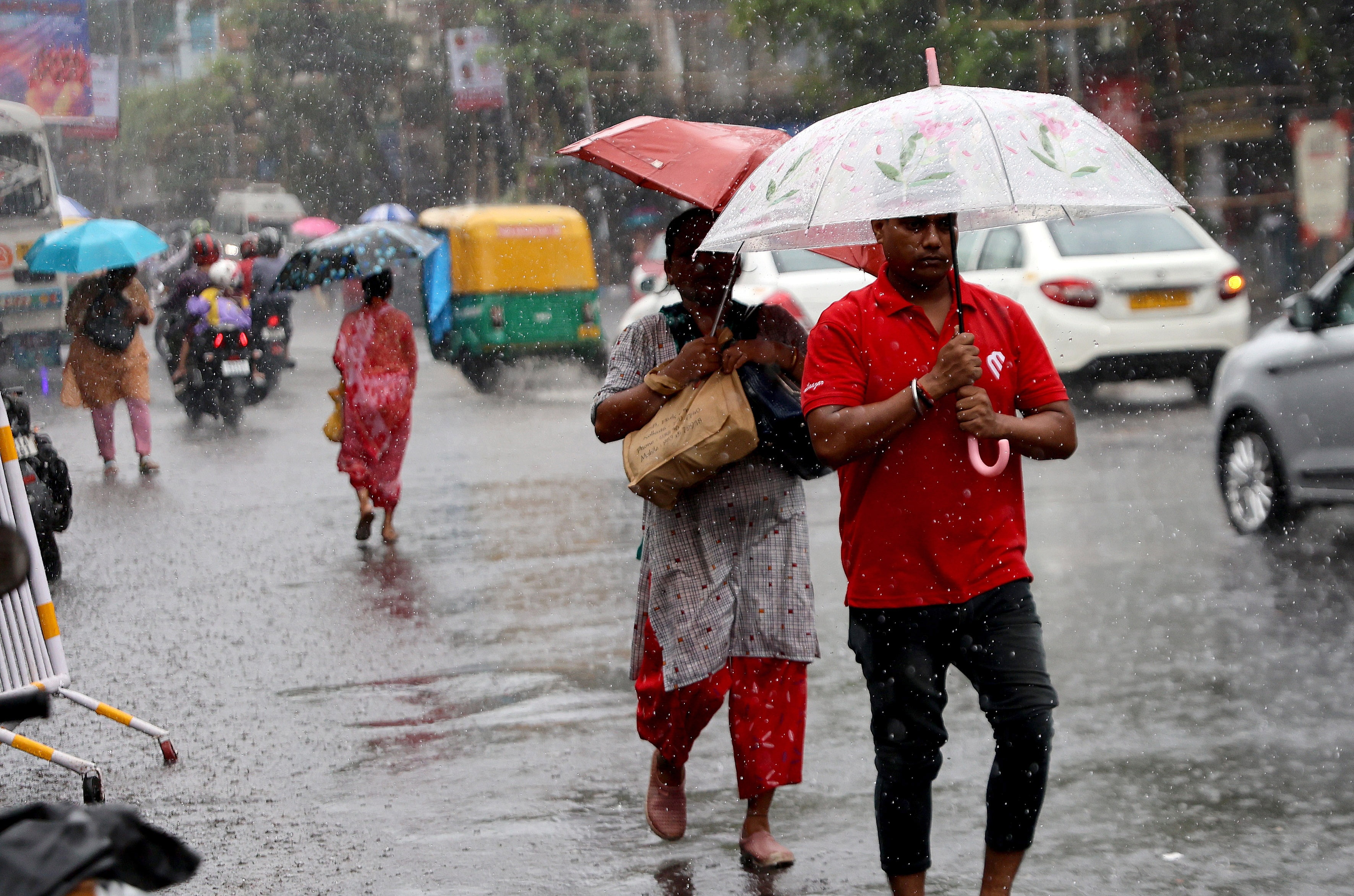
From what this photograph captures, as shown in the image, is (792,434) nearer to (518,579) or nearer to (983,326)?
(983,326)

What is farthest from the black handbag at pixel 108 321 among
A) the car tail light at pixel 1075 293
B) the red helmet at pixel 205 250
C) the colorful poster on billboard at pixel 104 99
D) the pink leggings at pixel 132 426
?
the colorful poster on billboard at pixel 104 99

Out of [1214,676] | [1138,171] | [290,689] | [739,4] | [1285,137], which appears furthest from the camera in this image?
[739,4]

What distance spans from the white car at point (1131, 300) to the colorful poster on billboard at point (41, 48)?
26.5 metres

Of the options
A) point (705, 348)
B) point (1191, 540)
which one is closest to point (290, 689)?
point (705, 348)

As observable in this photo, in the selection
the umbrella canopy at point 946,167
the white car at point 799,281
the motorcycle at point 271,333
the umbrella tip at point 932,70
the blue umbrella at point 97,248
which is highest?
the umbrella tip at point 932,70

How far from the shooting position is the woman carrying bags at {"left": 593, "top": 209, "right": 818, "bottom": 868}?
14.1 feet

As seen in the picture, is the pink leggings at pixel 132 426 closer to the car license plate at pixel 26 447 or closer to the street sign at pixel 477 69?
the car license plate at pixel 26 447

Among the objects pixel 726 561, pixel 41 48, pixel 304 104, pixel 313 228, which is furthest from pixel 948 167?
pixel 304 104

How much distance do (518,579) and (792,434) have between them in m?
4.50

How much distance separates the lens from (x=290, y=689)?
6539 millimetres

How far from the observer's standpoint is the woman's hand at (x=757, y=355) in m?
4.22

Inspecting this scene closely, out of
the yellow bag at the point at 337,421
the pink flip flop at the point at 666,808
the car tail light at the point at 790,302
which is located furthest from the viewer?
the car tail light at the point at 790,302

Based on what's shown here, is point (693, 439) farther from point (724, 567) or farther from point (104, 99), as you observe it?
point (104, 99)

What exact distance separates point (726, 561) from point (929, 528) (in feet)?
3.08
